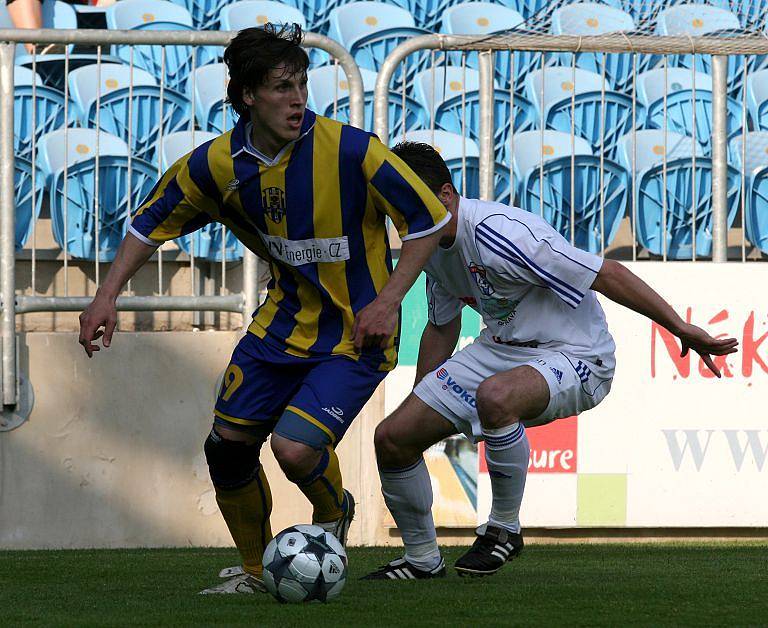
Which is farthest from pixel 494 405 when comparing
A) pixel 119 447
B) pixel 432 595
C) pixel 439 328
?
pixel 119 447

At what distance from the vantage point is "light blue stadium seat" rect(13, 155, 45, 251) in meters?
6.48

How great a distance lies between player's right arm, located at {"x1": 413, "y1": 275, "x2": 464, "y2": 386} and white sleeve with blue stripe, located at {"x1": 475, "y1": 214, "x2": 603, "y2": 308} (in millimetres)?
406

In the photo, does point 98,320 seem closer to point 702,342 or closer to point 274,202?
point 274,202

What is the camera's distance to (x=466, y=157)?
704cm

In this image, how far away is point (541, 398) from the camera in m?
4.27

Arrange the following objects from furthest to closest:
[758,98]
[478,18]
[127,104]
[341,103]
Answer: [478,18], [758,98], [127,104], [341,103]

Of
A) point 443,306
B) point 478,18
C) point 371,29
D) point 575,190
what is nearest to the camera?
point 443,306

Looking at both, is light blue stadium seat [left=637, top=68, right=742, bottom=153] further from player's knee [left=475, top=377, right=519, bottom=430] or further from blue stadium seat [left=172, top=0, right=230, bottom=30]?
blue stadium seat [left=172, top=0, right=230, bottom=30]

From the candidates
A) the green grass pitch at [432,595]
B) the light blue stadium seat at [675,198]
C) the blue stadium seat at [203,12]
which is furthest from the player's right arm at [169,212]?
the blue stadium seat at [203,12]

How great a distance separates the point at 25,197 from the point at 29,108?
5.76 ft

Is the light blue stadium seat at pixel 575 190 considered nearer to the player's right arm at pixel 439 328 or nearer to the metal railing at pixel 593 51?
the metal railing at pixel 593 51

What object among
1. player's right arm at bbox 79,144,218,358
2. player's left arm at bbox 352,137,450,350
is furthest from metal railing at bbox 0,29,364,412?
player's left arm at bbox 352,137,450,350

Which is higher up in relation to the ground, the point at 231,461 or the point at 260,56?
the point at 260,56

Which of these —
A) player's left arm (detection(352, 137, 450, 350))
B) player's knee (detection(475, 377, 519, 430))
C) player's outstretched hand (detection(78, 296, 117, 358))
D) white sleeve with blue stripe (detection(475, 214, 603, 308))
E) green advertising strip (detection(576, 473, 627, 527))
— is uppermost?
player's left arm (detection(352, 137, 450, 350))
